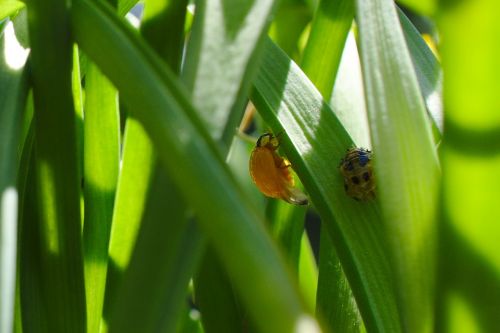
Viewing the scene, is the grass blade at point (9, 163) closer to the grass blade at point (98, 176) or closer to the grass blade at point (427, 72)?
the grass blade at point (98, 176)

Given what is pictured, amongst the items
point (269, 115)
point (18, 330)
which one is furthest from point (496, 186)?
point (18, 330)

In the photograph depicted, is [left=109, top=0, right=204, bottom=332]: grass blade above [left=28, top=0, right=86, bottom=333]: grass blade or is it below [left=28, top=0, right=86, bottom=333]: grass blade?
below

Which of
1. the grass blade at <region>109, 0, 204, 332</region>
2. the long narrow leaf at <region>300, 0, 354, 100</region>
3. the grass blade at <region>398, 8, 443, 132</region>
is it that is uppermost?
the long narrow leaf at <region>300, 0, 354, 100</region>

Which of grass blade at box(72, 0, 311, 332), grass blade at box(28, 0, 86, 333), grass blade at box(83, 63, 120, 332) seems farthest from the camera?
grass blade at box(83, 63, 120, 332)

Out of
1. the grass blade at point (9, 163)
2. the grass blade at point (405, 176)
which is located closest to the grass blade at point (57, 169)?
the grass blade at point (9, 163)

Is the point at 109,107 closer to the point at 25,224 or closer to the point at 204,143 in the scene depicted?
the point at 25,224

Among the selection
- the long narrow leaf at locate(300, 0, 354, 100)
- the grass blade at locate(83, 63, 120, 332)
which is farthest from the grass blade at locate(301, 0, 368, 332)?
the grass blade at locate(83, 63, 120, 332)

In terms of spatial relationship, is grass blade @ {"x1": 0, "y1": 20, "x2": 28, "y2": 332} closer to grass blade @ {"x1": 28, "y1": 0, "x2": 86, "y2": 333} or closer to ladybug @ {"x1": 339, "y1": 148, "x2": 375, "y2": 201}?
grass blade @ {"x1": 28, "y1": 0, "x2": 86, "y2": 333}
